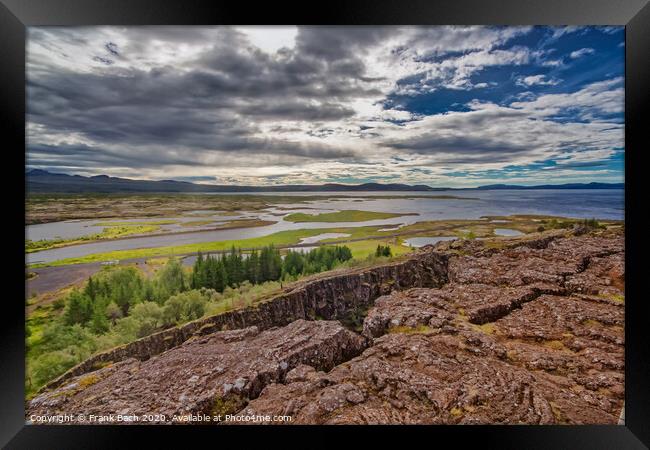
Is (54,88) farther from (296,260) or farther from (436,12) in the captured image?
(436,12)

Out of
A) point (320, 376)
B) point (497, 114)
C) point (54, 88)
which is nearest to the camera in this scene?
point (320, 376)

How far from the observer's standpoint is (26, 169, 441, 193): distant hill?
7.33 feet

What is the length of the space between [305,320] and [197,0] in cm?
285

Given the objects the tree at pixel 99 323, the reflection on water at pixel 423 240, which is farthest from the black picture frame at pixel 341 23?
the reflection on water at pixel 423 240

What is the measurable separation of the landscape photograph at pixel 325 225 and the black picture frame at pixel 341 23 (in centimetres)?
10

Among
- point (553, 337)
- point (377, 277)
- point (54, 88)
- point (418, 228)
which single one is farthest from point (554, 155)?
point (54, 88)

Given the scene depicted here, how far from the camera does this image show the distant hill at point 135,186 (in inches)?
88.0

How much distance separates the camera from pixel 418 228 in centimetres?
254

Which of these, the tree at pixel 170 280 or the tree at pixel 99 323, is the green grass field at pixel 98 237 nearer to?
the tree at pixel 170 280

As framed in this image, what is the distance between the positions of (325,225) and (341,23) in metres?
1.74

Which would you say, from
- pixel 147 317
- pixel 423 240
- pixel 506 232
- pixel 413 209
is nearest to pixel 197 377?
pixel 147 317

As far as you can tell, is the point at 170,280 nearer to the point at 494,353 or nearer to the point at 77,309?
the point at 77,309

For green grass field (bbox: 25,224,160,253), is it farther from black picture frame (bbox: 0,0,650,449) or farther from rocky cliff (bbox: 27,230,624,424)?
rocky cliff (bbox: 27,230,624,424)

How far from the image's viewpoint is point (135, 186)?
2434 millimetres
